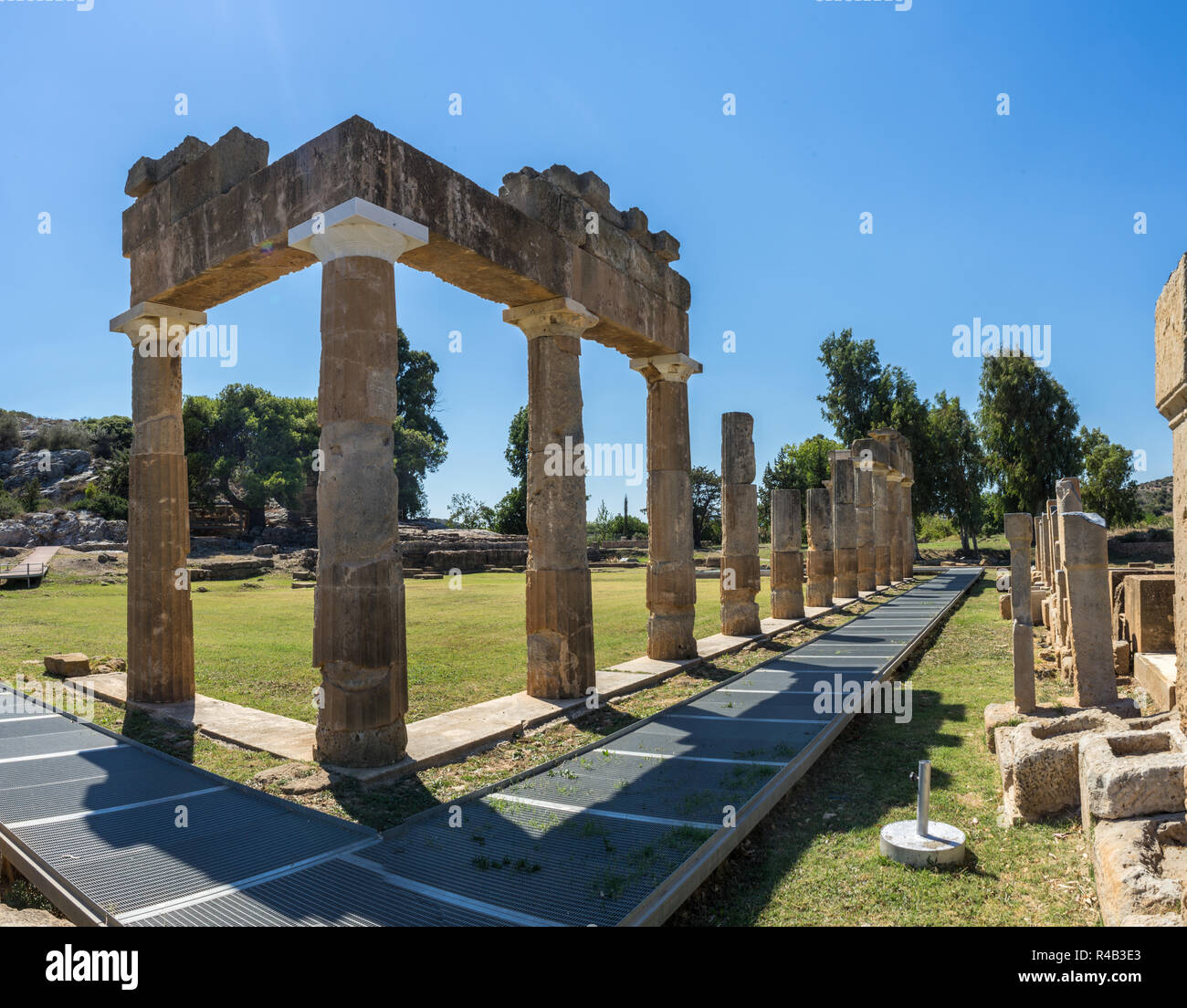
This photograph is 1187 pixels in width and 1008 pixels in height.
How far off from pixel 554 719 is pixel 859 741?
3.00m

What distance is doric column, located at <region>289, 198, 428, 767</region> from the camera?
6.07 meters

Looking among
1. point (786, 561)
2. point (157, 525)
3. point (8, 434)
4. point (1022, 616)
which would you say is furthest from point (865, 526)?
point (8, 434)

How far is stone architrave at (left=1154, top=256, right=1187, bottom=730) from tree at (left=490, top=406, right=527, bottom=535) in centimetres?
4354

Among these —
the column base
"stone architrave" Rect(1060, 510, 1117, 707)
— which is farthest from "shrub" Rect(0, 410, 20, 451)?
"stone architrave" Rect(1060, 510, 1117, 707)

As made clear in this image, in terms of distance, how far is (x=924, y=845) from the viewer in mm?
4578

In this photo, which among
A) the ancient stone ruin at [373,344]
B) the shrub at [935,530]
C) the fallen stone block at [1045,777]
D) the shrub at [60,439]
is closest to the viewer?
the fallen stone block at [1045,777]

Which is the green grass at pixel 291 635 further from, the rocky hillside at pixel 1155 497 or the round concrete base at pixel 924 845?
the rocky hillside at pixel 1155 497

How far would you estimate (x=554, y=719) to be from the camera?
7918mm

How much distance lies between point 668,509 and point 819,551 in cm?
977

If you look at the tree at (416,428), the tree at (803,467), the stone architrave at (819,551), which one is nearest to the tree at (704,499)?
the tree at (803,467)

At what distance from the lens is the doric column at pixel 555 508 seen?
342 inches

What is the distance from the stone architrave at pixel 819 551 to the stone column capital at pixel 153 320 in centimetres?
1434

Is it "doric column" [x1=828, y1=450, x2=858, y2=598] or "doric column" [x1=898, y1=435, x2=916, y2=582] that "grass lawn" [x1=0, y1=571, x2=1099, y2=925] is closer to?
"doric column" [x1=828, y1=450, x2=858, y2=598]
